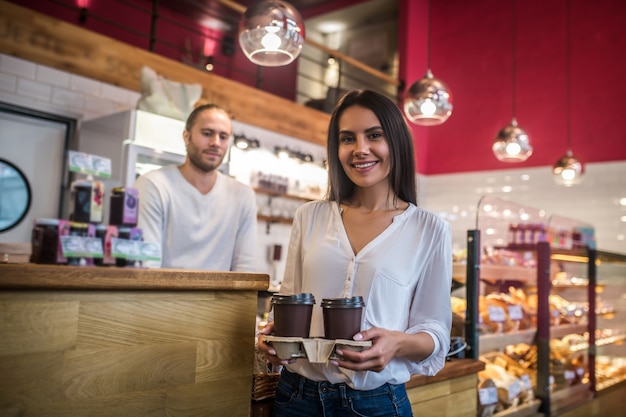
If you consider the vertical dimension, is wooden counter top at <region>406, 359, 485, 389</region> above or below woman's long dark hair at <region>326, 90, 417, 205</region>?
below

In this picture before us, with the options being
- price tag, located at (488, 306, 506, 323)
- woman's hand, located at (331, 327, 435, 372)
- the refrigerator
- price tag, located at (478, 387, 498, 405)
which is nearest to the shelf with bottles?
the refrigerator

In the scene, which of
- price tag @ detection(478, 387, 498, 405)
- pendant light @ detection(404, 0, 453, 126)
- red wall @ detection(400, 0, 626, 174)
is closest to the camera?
price tag @ detection(478, 387, 498, 405)

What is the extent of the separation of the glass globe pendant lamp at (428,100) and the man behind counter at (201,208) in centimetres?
127

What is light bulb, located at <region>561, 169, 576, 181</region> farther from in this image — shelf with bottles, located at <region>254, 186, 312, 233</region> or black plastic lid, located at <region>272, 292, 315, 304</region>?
black plastic lid, located at <region>272, 292, 315, 304</region>

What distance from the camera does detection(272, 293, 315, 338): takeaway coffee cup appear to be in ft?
4.17

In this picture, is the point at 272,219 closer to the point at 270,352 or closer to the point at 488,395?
the point at 488,395

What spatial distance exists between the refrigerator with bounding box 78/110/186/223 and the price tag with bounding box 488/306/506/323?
235 cm

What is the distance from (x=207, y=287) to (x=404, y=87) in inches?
266

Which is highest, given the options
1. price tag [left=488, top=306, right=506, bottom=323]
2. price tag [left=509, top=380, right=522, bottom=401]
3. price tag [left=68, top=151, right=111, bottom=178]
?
price tag [left=68, top=151, right=111, bottom=178]

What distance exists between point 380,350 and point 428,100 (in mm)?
2417

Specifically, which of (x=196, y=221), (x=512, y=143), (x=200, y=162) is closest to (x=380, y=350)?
(x=196, y=221)

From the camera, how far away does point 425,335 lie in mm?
1386

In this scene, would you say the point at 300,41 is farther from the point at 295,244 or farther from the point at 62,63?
the point at 62,63

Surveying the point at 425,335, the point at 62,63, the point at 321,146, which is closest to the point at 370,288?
the point at 425,335
